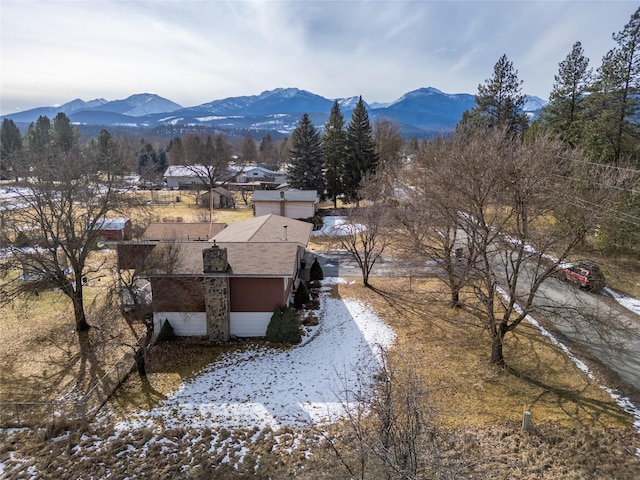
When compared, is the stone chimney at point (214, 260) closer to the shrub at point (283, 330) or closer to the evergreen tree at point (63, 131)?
the shrub at point (283, 330)

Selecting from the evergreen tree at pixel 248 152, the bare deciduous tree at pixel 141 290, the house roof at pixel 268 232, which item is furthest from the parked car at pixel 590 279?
the evergreen tree at pixel 248 152

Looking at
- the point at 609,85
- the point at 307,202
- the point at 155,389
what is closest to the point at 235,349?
the point at 155,389

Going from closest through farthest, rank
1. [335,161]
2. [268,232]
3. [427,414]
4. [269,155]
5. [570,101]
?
[427,414] < [268,232] < [570,101] < [335,161] < [269,155]

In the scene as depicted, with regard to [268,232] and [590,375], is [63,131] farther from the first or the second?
[590,375]

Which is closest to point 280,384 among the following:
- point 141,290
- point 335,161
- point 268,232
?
point 141,290

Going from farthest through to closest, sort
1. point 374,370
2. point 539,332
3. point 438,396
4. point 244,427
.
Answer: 1. point 539,332
2. point 374,370
3. point 438,396
4. point 244,427

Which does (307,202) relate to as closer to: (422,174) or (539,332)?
(422,174)
